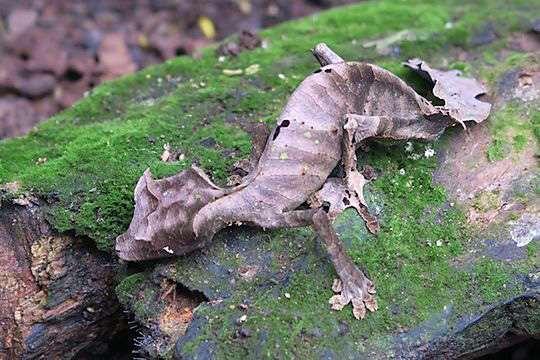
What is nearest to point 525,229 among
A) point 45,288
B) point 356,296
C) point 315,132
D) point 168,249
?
point 356,296

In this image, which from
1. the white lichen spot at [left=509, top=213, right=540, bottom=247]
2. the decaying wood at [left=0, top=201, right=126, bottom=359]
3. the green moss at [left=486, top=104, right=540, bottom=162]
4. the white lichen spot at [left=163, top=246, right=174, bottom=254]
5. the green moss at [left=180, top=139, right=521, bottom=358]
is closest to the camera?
the green moss at [left=180, top=139, right=521, bottom=358]

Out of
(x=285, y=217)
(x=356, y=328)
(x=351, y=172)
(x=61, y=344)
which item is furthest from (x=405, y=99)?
(x=61, y=344)

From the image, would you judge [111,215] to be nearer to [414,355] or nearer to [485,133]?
[414,355]

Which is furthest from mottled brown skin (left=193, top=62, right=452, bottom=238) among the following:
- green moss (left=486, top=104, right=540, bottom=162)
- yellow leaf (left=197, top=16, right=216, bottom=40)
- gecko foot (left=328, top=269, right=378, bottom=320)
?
yellow leaf (left=197, top=16, right=216, bottom=40)

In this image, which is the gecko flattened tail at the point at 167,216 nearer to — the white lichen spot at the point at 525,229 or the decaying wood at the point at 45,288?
the decaying wood at the point at 45,288

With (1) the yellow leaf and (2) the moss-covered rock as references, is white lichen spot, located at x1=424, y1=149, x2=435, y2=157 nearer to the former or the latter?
(2) the moss-covered rock

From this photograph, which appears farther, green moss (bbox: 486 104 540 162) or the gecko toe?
green moss (bbox: 486 104 540 162)
